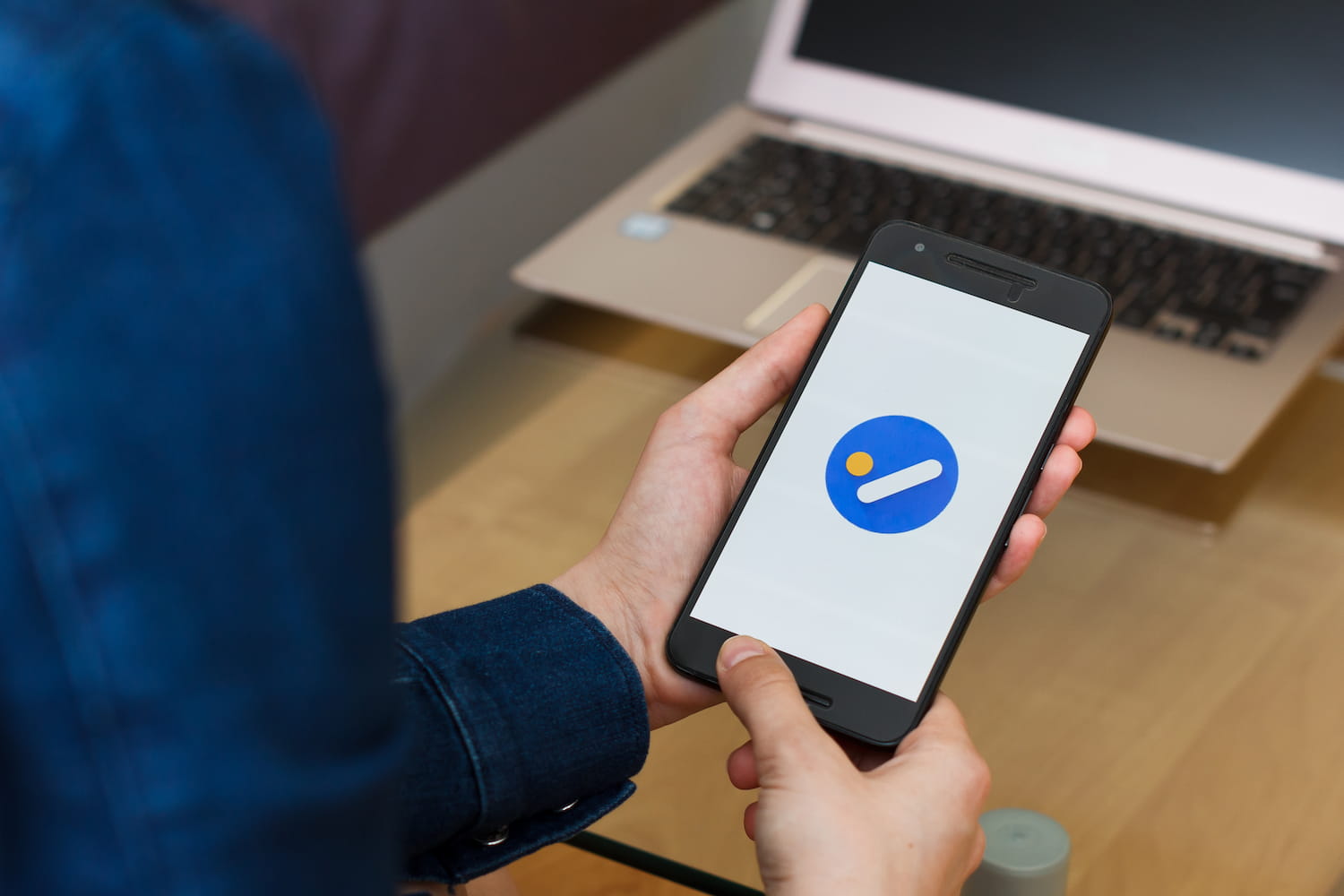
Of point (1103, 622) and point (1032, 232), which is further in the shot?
point (1032, 232)

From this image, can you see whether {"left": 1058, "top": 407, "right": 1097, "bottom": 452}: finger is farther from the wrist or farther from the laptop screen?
the laptop screen

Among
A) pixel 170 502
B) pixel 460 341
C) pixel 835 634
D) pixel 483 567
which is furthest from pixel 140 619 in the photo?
pixel 460 341

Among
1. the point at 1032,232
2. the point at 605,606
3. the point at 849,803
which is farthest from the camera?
the point at 1032,232

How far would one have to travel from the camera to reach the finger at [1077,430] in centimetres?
51

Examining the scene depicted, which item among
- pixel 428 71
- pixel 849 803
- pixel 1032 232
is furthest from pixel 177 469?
pixel 428 71

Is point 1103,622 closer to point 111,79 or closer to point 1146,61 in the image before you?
point 1146,61

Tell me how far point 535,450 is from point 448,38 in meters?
0.51

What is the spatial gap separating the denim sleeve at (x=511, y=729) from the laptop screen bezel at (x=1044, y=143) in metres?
0.47

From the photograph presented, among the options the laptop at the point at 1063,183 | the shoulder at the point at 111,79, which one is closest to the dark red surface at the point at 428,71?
the laptop at the point at 1063,183

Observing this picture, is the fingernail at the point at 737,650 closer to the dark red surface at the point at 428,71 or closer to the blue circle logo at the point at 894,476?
the blue circle logo at the point at 894,476

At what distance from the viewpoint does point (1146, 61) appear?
772mm

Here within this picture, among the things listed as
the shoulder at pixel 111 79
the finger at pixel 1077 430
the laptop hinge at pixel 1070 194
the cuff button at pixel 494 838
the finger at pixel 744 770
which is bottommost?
the cuff button at pixel 494 838

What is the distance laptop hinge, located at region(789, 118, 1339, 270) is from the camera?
2.46ft

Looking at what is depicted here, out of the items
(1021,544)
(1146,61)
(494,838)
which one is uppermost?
(1146,61)
